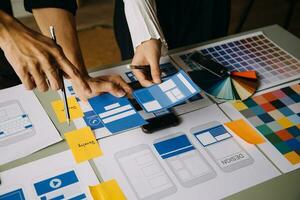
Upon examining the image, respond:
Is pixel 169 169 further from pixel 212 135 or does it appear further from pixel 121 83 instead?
pixel 121 83

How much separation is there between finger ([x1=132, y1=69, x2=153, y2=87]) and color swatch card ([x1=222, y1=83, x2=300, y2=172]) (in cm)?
22

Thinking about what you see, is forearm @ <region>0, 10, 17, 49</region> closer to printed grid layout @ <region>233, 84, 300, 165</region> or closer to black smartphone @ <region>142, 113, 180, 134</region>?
black smartphone @ <region>142, 113, 180, 134</region>

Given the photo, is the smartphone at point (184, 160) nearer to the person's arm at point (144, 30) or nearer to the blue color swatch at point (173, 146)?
the blue color swatch at point (173, 146)

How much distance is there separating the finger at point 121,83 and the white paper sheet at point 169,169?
5.2 inches

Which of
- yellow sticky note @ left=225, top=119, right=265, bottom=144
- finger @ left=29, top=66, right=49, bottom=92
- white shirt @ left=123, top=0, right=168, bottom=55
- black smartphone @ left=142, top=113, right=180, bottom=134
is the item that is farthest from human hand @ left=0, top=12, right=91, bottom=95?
yellow sticky note @ left=225, top=119, right=265, bottom=144

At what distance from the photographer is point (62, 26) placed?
115cm

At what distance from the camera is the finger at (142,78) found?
103 centimetres

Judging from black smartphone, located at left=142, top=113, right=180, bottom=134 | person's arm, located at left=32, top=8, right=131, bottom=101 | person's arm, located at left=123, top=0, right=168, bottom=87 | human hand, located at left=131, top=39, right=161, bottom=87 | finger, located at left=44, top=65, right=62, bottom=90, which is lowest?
black smartphone, located at left=142, top=113, right=180, bottom=134

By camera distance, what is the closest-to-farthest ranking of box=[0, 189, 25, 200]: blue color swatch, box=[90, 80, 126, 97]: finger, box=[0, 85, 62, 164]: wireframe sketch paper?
box=[0, 189, 25, 200]: blue color swatch, box=[0, 85, 62, 164]: wireframe sketch paper, box=[90, 80, 126, 97]: finger

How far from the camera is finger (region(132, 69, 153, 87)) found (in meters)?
1.03

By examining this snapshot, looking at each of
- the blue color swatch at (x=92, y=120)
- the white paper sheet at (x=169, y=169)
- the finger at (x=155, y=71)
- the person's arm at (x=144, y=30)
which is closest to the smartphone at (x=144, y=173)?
the white paper sheet at (x=169, y=169)

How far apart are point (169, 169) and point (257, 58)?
1.85ft

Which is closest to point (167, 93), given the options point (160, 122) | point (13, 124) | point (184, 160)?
point (160, 122)

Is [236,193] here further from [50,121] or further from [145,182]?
[50,121]
